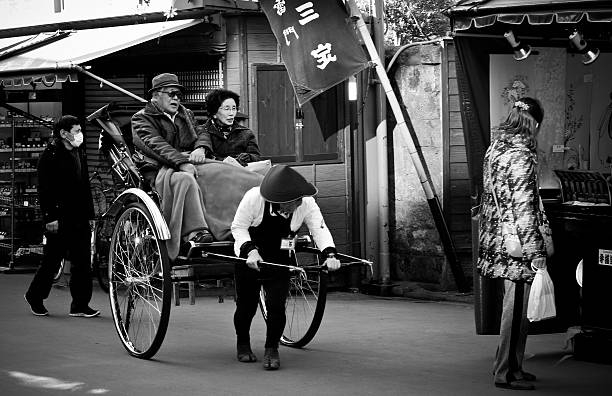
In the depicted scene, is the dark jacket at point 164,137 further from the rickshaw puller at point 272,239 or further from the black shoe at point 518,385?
the black shoe at point 518,385

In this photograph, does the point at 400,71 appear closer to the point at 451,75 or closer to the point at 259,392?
the point at 451,75

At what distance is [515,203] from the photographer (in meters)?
8.24

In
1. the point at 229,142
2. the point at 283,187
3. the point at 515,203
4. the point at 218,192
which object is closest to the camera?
the point at 515,203

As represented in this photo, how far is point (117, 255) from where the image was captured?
1027 cm

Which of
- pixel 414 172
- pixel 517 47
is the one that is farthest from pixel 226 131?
pixel 414 172

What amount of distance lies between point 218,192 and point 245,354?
140 cm

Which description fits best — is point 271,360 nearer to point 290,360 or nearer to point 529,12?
point 290,360

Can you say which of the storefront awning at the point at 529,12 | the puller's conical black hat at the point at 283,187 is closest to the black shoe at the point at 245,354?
the puller's conical black hat at the point at 283,187

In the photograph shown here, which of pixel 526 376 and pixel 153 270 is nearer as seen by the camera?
pixel 526 376

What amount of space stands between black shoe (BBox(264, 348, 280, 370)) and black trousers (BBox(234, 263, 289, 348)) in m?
0.05

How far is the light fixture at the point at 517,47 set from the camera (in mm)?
9617

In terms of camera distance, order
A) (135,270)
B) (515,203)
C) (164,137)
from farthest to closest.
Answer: (164,137) → (135,270) → (515,203)

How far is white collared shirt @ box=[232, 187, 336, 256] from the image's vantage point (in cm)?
895

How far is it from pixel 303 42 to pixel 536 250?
18.6 ft
